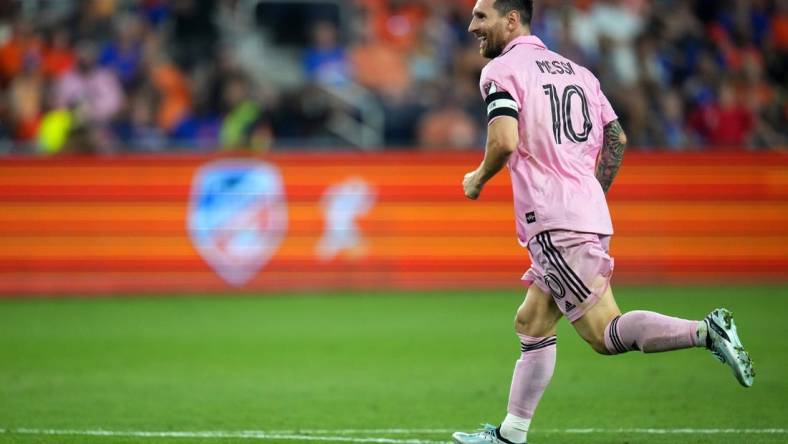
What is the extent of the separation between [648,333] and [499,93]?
4.68 ft

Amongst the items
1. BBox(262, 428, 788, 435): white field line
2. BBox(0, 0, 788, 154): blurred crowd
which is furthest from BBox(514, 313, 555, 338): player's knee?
BBox(0, 0, 788, 154): blurred crowd

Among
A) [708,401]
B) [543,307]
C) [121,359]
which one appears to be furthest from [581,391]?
[121,359]

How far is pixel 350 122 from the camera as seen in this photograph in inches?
710

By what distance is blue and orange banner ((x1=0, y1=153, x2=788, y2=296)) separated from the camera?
15844 mm

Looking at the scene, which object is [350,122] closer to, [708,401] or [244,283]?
[244,283]

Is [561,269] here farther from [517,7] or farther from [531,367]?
[517,7]

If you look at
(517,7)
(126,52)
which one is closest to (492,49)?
(517,7)

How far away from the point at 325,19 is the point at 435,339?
28.7ft

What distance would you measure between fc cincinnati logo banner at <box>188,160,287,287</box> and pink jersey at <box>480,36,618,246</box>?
31.5 feet

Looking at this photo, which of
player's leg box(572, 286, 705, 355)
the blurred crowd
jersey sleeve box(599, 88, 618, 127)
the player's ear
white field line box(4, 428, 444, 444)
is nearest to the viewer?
player's leg box(572, 286, 705, 355)

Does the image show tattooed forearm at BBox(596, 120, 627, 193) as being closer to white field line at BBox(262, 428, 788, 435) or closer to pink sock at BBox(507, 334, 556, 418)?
pink sock at BBox(507, 334, 556, 418)

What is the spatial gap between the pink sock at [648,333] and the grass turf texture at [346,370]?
1.22 metres

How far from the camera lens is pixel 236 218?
15.7m

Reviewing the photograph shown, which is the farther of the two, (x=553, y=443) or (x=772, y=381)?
(x=772, y=381)
